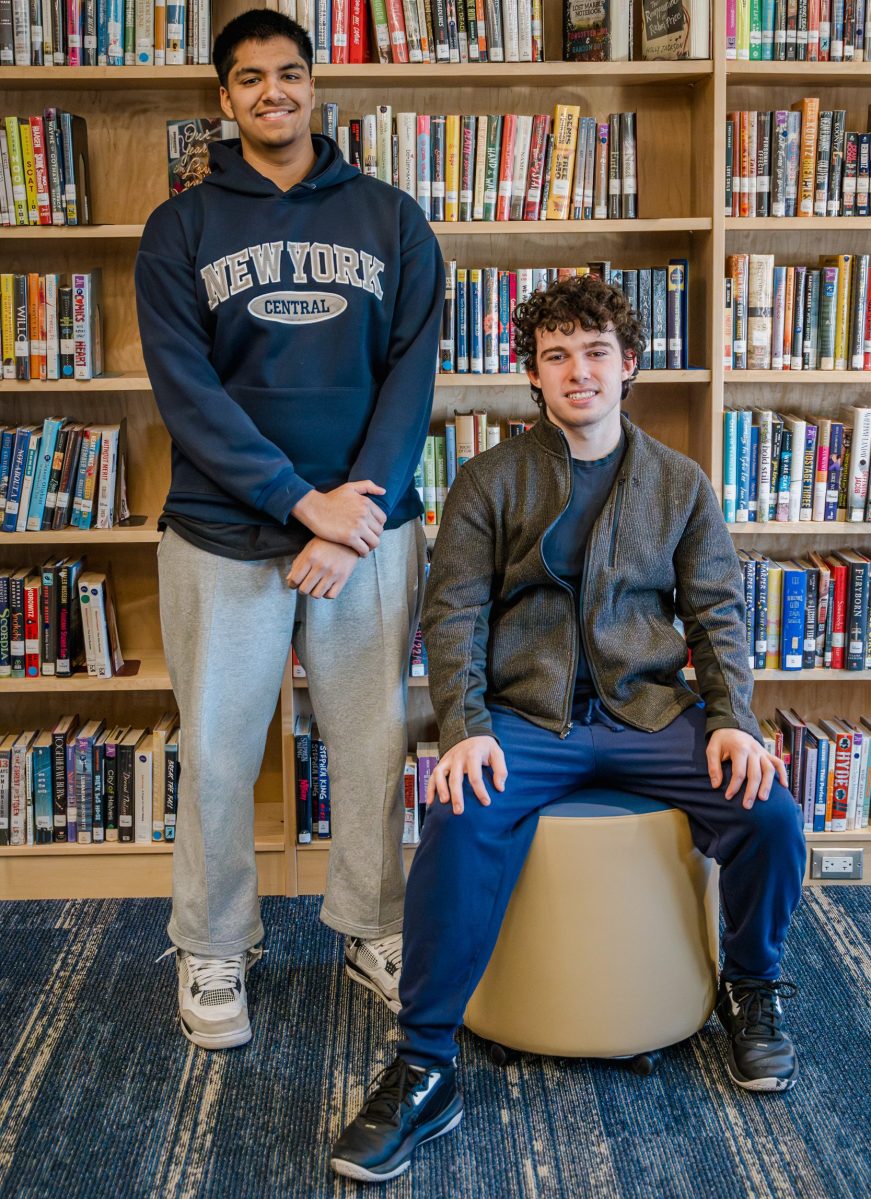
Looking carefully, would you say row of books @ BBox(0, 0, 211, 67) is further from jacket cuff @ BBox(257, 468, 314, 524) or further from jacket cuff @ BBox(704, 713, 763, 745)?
jacket cuff @ BBox(704, 713, 763, 745)

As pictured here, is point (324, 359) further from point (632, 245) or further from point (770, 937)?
point (770, 937)

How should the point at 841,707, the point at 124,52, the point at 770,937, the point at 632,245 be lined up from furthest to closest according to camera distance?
the point at 841,707, the point at 632,245, the point at 124,52, the point at 770,937

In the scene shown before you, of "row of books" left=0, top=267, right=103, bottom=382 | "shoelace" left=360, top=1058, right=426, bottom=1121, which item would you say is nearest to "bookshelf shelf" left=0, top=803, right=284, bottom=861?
"shoelace" left=360, top=1058, right=426, bottom=1121

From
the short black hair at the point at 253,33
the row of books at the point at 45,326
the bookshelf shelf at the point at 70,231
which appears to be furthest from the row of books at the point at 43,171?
the short black hair at the point at 253,33

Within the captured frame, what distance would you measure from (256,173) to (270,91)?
5.4 inches

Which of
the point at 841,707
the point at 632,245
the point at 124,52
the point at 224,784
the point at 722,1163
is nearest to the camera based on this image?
the point at 722,1163

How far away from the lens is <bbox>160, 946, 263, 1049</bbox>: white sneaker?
2182 millimetres

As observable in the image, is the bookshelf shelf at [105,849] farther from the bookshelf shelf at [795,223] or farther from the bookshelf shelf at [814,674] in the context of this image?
the bookshelf shelf at [795,223]

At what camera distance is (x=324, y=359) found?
2113 mm

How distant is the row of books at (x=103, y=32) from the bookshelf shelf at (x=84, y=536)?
953 millimetres

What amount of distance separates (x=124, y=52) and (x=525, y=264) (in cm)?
95

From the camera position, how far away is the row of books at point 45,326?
259 centimetres

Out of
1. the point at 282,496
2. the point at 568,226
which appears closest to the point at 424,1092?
the point at 282,496

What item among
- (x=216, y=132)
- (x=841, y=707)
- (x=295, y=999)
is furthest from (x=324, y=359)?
(x=841, y=707)
